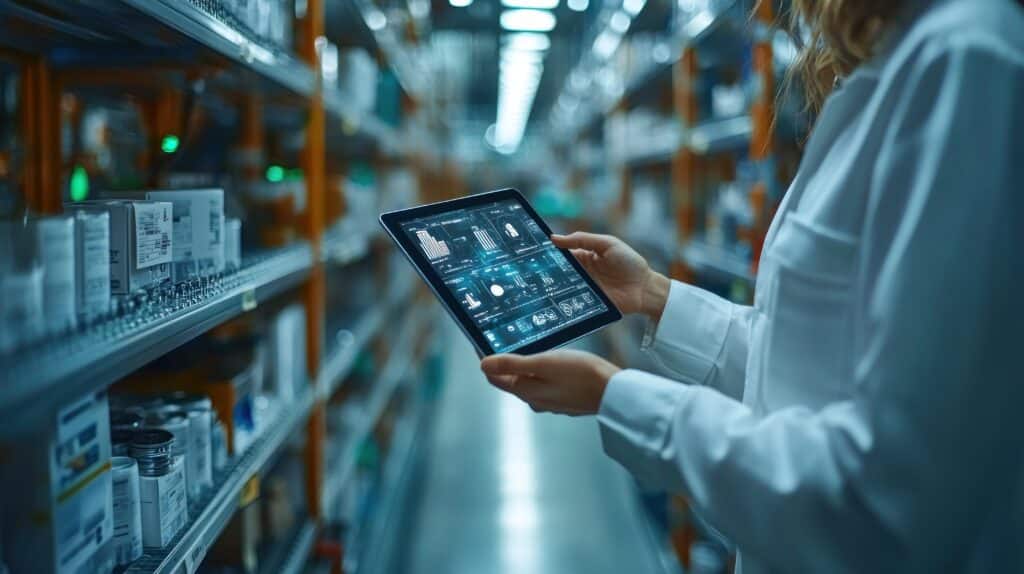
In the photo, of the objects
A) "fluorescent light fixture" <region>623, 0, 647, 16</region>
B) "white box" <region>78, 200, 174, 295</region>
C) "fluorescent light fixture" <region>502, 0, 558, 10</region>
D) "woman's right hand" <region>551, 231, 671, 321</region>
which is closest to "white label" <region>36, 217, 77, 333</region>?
"white box" <region>78, 200, 174, 295</region>

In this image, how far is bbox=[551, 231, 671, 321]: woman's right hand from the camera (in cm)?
146

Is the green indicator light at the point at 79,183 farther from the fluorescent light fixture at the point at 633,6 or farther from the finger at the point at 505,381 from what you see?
the fluorescent light fixture at the point at 633,6

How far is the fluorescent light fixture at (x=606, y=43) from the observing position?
208 inches

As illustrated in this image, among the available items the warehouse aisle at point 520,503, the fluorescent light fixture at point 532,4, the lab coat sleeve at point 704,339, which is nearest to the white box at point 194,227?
the lab coat sleeve at point 704,339

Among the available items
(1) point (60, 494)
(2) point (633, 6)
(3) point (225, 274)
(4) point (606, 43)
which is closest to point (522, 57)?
(4) point (606, 43)

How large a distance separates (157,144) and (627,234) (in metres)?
3.49

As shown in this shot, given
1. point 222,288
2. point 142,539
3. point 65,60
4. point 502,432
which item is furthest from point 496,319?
point 502,432

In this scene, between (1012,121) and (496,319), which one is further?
(496,319)

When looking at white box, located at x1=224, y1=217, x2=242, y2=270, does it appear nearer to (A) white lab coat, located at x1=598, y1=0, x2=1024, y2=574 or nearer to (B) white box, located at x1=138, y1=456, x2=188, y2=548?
(B) white box, located at x1=138, y1=456, x2=188, y2=548

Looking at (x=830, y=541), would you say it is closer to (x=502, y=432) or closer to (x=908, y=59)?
(x=908, y=59)

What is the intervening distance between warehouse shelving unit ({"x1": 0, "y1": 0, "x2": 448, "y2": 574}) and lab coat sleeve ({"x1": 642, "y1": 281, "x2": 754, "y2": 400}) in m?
0.77

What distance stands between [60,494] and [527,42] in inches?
335

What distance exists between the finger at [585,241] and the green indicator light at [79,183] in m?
1.28

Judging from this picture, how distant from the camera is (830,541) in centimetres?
84
